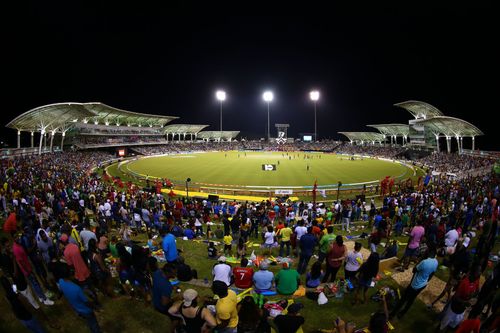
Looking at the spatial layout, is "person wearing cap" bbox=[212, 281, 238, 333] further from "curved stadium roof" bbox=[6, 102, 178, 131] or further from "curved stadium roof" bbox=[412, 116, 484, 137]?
"curved stadium roof" bbox=[412, 116, 484, 137]

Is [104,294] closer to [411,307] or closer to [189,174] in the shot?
[411,307]

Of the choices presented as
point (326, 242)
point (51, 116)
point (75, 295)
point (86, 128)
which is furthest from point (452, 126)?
point (86, 128)

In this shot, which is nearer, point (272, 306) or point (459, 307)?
point (459, 307)

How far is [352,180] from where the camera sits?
127 feet

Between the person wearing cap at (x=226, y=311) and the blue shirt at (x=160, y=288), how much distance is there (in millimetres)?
1169

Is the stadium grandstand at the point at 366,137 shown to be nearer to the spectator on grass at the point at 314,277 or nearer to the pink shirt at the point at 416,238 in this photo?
the pink shirt at the point at 416,238

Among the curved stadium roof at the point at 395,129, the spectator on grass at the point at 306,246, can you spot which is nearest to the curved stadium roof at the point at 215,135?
the curved stadium roof at the point at 395,129

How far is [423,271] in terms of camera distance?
20.4ft

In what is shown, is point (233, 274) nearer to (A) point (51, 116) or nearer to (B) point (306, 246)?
(B) point (306, 246)

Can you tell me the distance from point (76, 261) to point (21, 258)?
1.62m

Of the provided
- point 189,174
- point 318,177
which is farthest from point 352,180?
point 189,174

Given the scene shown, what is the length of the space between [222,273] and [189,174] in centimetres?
3785

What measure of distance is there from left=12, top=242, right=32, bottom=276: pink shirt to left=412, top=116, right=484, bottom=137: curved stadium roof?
65400 millimetres

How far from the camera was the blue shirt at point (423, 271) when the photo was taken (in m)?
6.17
